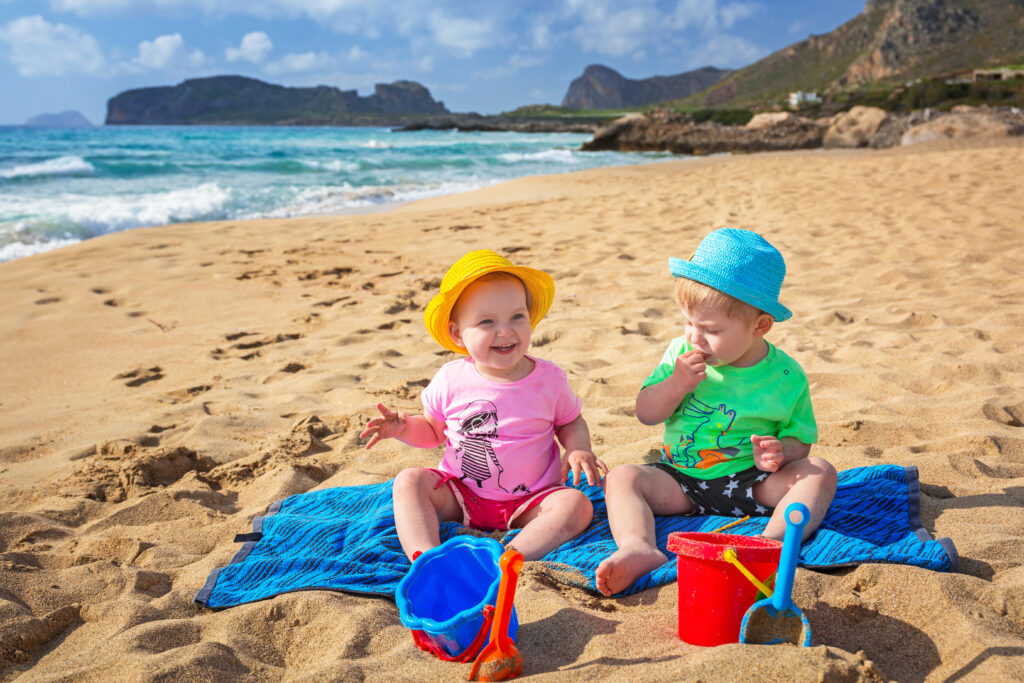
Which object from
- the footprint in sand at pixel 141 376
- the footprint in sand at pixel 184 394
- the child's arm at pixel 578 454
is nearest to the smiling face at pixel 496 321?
the child's arm at pixel 578 454

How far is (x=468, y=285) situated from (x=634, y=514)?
0.87m

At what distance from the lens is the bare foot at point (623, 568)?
1.90 m

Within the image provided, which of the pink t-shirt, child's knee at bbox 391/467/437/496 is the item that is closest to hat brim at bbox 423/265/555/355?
the pink t-shirt

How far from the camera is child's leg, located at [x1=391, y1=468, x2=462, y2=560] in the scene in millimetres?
2139

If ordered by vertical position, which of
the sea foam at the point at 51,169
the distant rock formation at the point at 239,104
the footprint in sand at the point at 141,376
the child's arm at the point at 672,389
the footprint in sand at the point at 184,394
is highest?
the distant rock formation at the point at 239,104

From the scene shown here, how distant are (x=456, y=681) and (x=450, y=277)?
122cm

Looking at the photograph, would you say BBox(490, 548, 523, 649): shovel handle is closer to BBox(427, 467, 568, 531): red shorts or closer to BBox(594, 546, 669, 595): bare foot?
BBox(594, 546, 669, 595): bare foot

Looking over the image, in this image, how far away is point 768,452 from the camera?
208 cm

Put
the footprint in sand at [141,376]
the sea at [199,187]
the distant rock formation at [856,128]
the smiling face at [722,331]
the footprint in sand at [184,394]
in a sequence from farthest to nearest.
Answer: the distant rock formation at [856,128]
the sea at [199,187]
the footprint in sand at [141,376]
the footprint in sand at [184,394]
the smiling face at [722,331]

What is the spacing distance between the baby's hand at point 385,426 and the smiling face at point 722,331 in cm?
96

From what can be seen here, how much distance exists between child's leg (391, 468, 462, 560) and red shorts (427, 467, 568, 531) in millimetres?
19

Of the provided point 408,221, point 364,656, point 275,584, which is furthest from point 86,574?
point 408,221

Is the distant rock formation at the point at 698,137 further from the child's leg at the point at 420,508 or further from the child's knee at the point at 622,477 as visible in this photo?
the child's leg at the point at 420,508

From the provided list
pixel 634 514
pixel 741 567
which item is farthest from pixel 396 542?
pixel 741 567
